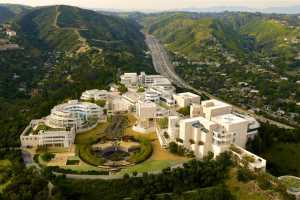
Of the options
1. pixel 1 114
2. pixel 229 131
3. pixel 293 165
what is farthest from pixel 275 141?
pixel 1 114

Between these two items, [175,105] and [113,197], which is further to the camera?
[175,105]

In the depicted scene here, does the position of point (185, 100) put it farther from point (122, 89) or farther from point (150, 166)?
point (150, 166)

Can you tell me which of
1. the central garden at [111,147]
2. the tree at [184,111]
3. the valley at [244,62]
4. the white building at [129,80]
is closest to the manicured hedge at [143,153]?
the central garden at [111,147]

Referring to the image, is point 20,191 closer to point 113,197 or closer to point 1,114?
point 113,197

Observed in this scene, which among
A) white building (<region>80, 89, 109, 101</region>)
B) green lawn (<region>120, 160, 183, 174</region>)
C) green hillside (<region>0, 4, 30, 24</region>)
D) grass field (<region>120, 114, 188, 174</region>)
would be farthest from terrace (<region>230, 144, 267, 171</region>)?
green hillside (<region>0, 4, 30, 24</region>)

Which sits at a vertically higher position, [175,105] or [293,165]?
[175,105]

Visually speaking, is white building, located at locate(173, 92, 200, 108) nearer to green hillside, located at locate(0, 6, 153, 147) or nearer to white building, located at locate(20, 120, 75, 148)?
green hillside, located at locate(0, 6, 153, 147)

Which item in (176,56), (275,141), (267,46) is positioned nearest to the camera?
(275,141)
